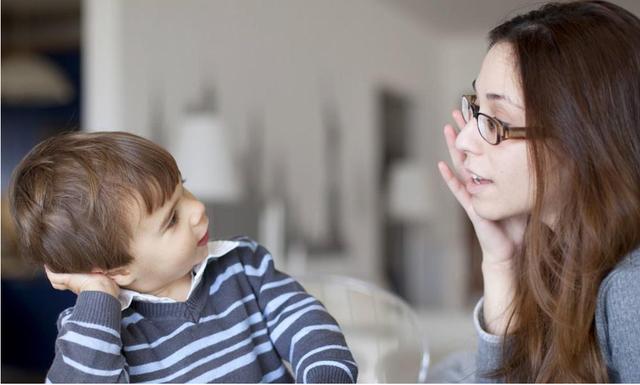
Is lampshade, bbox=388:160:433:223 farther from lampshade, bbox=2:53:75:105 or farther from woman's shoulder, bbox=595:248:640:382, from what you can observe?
woman's shoulder, bbox=595:248:640:382

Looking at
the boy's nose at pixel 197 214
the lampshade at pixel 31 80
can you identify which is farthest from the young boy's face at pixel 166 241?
the lampshade at pixel 31 80

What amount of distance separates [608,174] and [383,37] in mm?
5344

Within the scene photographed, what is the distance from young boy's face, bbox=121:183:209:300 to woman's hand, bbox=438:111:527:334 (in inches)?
19.4

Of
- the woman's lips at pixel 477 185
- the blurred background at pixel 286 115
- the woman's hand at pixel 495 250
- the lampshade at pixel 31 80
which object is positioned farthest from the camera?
the lampshade at pixel 31 80

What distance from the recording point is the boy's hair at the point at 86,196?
993 mm

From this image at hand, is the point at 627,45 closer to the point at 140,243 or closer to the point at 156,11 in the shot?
the point at 140,243

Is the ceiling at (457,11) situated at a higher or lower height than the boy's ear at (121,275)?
higher

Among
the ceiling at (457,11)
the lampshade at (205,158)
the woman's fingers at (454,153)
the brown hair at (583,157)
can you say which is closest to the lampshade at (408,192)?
the ceiling at (457,11)

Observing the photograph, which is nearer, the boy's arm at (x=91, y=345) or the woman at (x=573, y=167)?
the boy's arm at (x=91, y=345)

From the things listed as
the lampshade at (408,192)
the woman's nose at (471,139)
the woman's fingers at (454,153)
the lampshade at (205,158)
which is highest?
the woman's nose at (471,139)

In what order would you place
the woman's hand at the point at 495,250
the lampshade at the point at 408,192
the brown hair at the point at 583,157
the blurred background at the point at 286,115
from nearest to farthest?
the brown hair at the point at 583,157
the woman's hand at the point at 495,250
the blurred background at the point at 286,115
the lampshade at the point at 408,192

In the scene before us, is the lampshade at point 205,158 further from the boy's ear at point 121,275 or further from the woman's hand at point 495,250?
the boy's ear at point 121,275

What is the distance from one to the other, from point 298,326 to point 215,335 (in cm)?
11

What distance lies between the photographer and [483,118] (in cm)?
121
